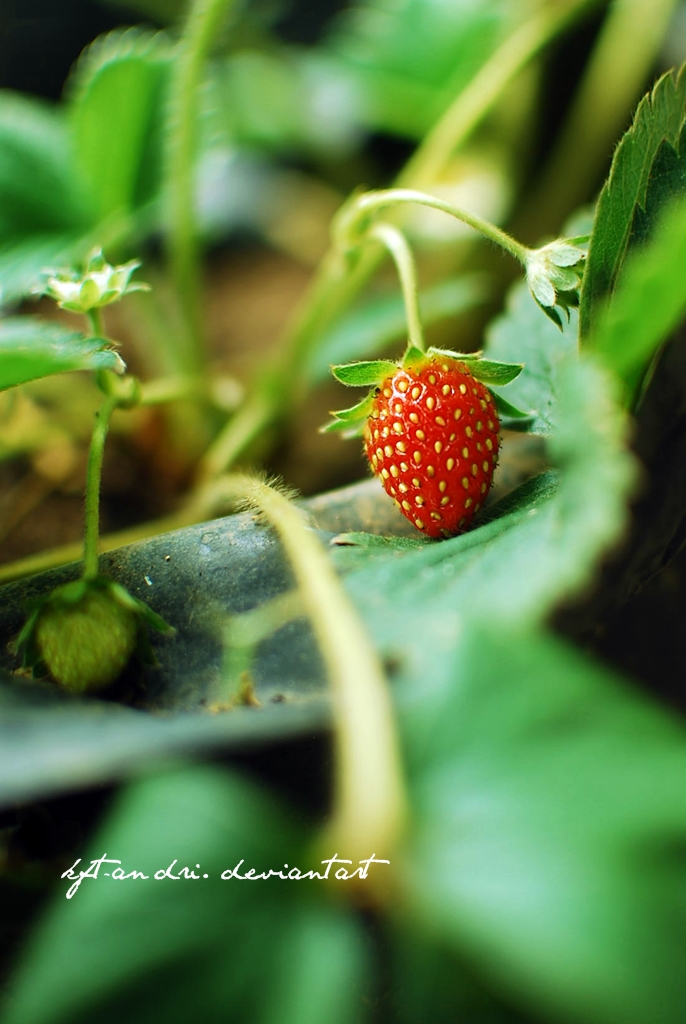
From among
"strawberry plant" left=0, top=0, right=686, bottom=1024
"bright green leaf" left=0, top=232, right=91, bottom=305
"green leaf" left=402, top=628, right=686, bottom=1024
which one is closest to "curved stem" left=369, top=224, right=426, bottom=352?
"strawberry plant" left=0, top=0, right=686, bottom=1024

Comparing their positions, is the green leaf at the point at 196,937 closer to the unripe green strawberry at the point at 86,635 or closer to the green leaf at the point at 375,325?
the unripe green strawberry at the point at 86,635

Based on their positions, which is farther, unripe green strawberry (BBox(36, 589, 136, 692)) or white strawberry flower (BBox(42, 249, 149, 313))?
white strawberry flower (BBox(42, 249, 149, 313))

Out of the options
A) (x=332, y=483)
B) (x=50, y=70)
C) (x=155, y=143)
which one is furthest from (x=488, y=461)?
(x=50, y=70)

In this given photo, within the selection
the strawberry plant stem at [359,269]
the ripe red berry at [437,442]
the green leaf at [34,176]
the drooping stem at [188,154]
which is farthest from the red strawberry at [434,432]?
the green leaf at [34,176]

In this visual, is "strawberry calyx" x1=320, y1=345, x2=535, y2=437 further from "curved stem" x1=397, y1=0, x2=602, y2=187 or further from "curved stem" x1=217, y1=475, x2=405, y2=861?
"curved stem" x1=397, y1=0, x2=602, y2=187

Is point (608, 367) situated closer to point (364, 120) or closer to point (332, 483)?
point (332, 483)

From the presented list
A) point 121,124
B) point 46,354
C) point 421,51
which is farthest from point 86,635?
point 421,51
